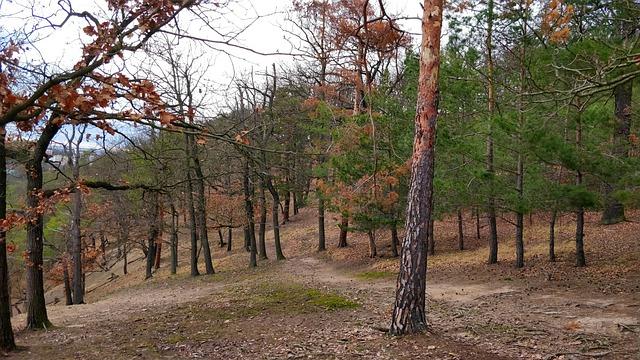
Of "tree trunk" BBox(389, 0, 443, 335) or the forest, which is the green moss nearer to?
the forest

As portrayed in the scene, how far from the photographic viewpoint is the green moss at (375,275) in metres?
15.8

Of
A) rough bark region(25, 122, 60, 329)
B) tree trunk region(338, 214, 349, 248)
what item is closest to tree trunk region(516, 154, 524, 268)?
tree trunk region(338, 214, 349, 248)

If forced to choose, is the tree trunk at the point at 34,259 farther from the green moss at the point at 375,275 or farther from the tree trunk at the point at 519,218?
the tree trunk at the point at 519,218

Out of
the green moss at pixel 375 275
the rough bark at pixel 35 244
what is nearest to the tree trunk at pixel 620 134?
the green moss at pixel 375 275

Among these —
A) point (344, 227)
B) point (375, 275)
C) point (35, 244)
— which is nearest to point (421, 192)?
point (35, 244)

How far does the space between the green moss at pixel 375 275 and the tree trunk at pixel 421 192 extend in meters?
9.27

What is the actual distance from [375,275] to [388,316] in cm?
760

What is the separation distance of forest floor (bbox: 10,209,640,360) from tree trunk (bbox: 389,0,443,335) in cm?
40

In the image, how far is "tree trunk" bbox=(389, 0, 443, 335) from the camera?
6453 millimetres

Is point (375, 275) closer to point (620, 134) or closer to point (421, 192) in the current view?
point (620, 134)

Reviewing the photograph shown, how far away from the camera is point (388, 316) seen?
876cm

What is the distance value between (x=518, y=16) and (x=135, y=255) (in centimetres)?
3383

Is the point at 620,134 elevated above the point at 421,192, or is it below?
above

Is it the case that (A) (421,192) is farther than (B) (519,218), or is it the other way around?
(B) (519,218)
